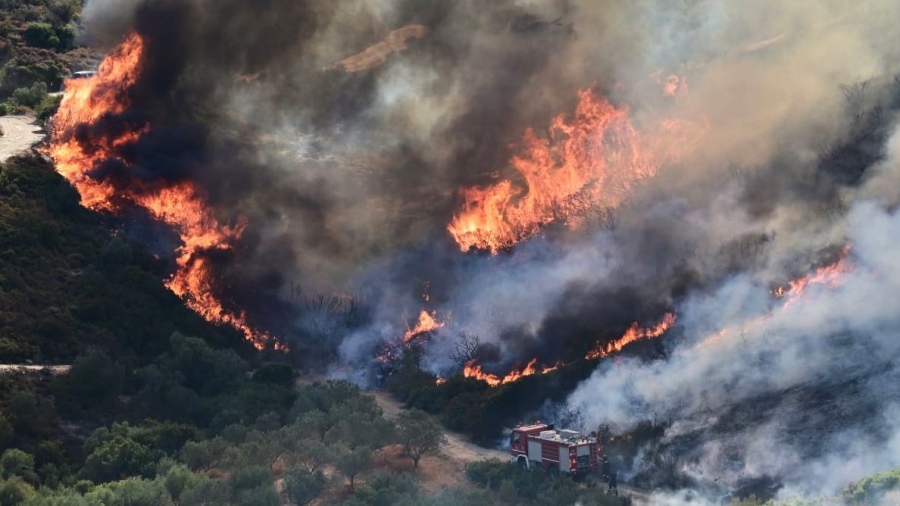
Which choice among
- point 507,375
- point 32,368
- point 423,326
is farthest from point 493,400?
point 32,368

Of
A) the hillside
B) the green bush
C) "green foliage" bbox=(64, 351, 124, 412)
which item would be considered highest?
the hillside

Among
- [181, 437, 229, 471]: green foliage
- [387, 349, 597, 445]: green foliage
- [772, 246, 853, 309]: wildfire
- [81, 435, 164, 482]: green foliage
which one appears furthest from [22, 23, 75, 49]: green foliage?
[772, 246, 853, 309]: wildfire

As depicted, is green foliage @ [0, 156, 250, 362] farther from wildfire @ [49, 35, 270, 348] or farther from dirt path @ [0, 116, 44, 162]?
dirt path @ [0, 116, 44, 162]

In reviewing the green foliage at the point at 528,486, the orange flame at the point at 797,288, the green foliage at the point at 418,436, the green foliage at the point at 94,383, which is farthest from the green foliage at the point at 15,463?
the orange flame at the point at 797,288

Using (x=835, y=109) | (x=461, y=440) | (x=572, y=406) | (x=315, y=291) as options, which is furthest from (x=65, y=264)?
(x=835, y=109)

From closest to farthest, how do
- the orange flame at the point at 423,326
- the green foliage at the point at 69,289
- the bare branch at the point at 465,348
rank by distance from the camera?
1. the green foliage at the point at 69,289
2. the bare branch at the point at 465,348
3. the orange flame at the point at 423,326

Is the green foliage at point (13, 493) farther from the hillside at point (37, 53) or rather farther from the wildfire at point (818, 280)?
the hillside at point (37, 53)

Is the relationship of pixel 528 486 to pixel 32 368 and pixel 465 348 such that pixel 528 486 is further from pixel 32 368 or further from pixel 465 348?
pixel 32 368
